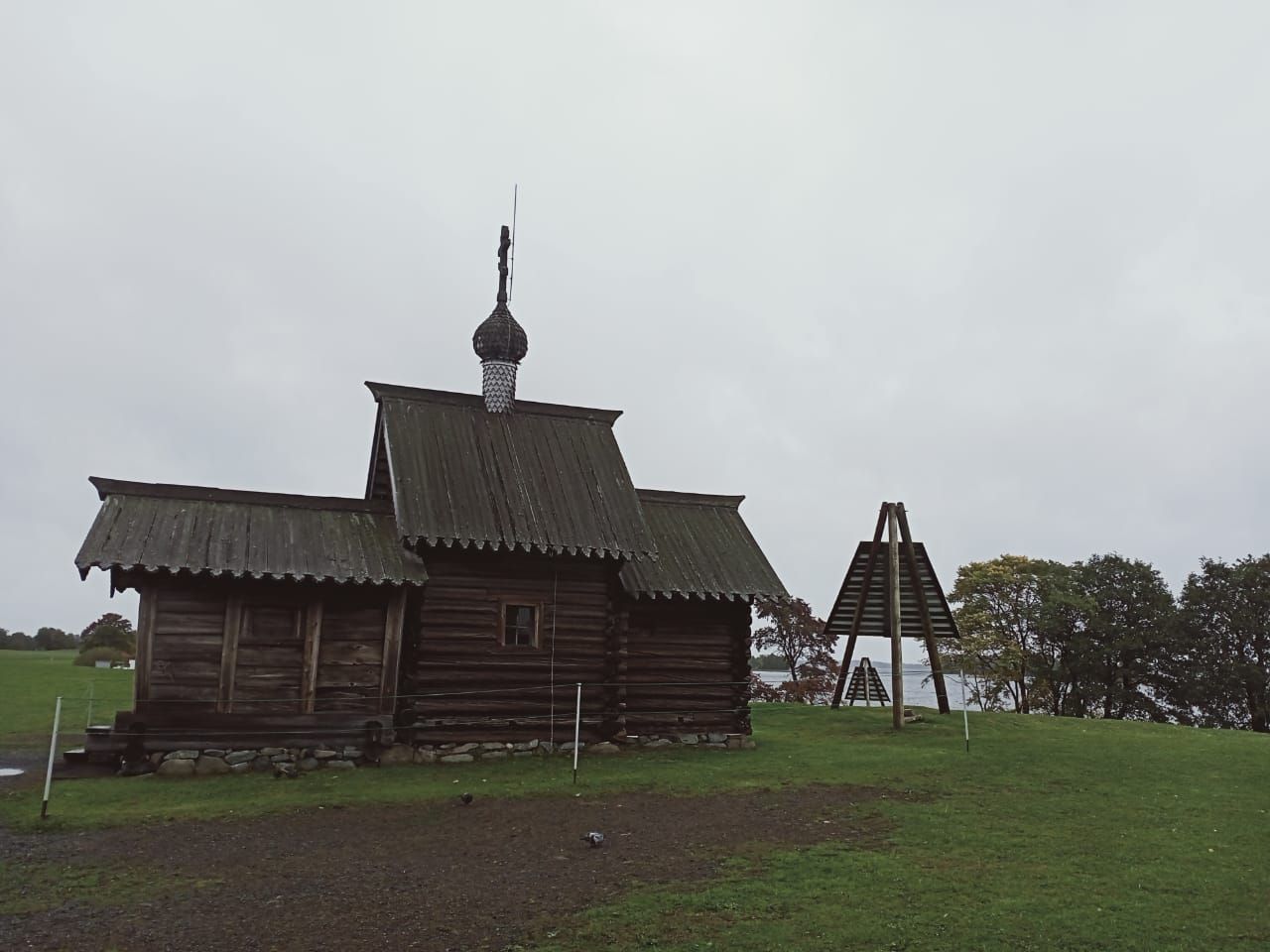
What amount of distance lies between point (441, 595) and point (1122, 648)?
37.5 m

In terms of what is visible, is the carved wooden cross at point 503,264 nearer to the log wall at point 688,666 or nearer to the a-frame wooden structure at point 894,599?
the log wall at point 688,666

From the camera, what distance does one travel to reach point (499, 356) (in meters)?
22.2

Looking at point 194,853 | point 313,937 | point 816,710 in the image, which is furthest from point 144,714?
point 816,710

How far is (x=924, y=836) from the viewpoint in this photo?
36.1 feet

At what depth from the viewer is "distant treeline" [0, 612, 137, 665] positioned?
145 ft

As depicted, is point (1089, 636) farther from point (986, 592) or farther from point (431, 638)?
point (431, 638)

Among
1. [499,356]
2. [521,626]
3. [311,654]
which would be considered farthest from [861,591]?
[311,654]

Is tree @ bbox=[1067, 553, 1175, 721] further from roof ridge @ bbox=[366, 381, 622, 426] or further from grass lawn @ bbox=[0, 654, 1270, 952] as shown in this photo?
roof ridge @ bbox=[366, 381, 622, 426]

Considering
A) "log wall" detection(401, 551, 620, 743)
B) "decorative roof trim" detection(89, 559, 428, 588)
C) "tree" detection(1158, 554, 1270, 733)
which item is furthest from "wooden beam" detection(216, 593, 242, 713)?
"tree" detection(1158, 554, 1270, 733)

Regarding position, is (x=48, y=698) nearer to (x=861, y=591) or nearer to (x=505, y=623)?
(x=505, y=623)

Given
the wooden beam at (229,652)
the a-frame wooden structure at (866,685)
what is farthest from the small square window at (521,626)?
the a-frame wooden structure at (866,685)

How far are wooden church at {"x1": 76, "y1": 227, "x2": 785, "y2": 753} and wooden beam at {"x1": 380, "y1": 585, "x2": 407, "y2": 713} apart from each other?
40mm

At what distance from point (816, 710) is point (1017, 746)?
32.6ft

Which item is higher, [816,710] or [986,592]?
[986,592]
